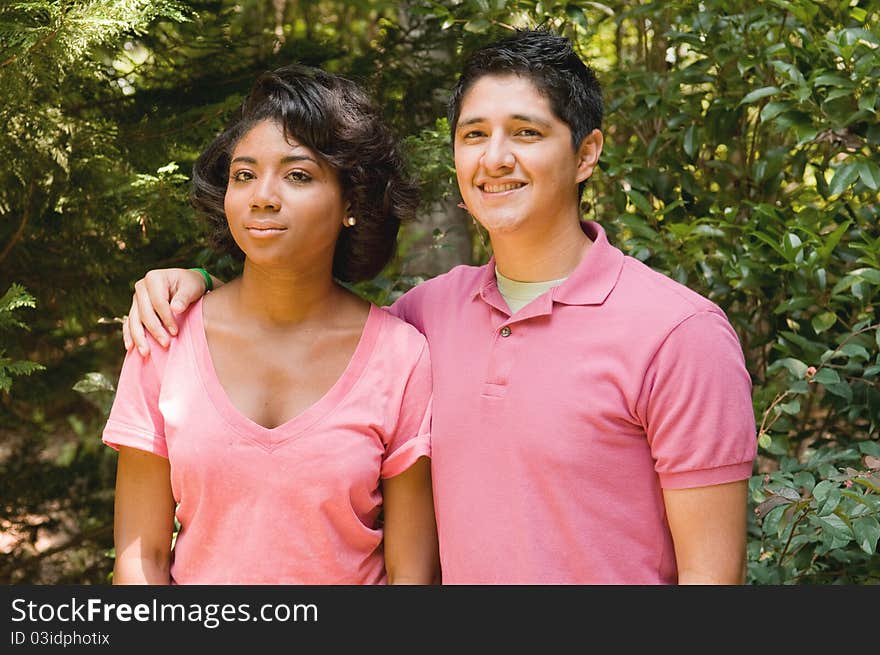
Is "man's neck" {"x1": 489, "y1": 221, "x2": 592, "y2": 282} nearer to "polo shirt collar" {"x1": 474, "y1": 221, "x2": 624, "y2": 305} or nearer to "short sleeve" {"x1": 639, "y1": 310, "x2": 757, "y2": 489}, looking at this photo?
"polo shirt collar" {"x1": 474, "y1": 221, "x2": 624, "y2": 305}

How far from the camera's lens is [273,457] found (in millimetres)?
1985

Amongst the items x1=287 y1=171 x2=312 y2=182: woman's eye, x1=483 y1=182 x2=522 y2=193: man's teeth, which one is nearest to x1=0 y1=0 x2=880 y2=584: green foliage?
x1=287 y1=171 x2=312 y2=182: woman's eye

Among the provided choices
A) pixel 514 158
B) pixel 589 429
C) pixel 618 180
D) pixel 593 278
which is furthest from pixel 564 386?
pixel 618 180

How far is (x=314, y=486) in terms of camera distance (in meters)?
1.99

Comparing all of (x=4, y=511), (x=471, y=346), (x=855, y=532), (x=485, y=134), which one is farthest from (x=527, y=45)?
(x=4, y=511)

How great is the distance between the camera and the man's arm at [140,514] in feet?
6.80

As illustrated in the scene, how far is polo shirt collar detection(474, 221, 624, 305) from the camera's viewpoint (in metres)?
2.00

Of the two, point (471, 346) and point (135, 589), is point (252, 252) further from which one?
point (135, 589)

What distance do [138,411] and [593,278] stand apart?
958 millimetres

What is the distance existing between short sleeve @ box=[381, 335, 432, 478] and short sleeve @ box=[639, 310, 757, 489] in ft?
1.51

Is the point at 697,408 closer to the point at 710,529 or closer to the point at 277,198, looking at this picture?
the point at 710,529

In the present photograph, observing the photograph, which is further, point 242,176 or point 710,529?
point 242,176

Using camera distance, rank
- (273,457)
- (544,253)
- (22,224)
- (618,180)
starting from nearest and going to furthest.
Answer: (273,457), (544,253), (22,224), (618,180)

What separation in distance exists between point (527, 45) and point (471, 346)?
0.63 meters
